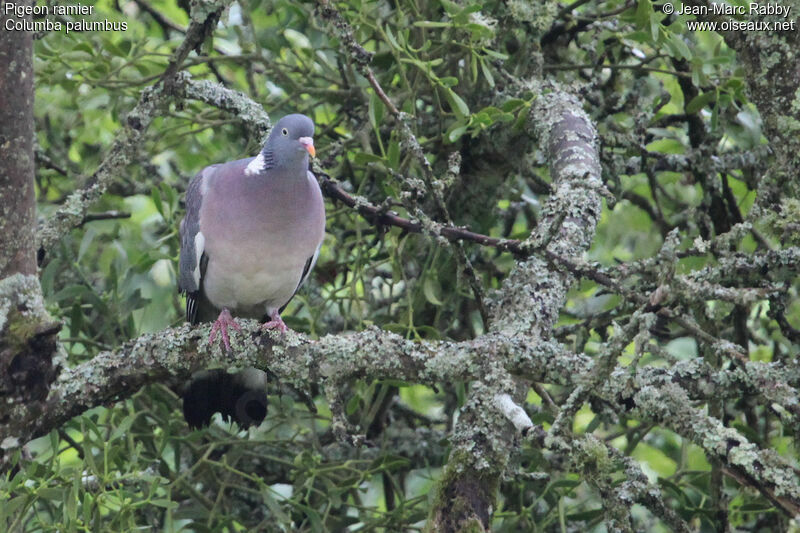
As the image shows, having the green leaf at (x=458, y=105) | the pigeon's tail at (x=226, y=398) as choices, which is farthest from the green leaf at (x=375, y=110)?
the pigeon's tail at (x=226, y=398)


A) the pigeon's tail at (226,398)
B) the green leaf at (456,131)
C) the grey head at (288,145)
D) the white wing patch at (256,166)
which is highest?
the green leaf at (456,131)

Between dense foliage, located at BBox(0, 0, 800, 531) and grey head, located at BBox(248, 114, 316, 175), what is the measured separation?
13 centimetres

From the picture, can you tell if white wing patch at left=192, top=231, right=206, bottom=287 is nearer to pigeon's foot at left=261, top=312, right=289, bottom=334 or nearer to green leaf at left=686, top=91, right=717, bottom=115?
pigeon's foot at left=261, top=312, right=289, bottom=334

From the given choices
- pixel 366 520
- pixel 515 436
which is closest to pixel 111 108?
pixel 366 520

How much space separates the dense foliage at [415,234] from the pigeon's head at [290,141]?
132 millimetres

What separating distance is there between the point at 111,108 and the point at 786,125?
76.3 inches

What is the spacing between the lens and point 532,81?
2.61 metres

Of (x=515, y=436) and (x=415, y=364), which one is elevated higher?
(x=415, y=364)

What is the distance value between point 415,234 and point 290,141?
437mm

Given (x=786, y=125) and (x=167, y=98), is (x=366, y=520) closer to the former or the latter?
(x=167, y=98)

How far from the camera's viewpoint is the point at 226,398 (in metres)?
2.54

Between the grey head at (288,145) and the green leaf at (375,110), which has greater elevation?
the green leaf at (375,110)

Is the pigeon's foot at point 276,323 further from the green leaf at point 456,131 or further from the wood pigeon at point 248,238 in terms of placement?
the green leaf at point 456,131

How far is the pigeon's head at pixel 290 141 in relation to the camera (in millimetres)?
2480
